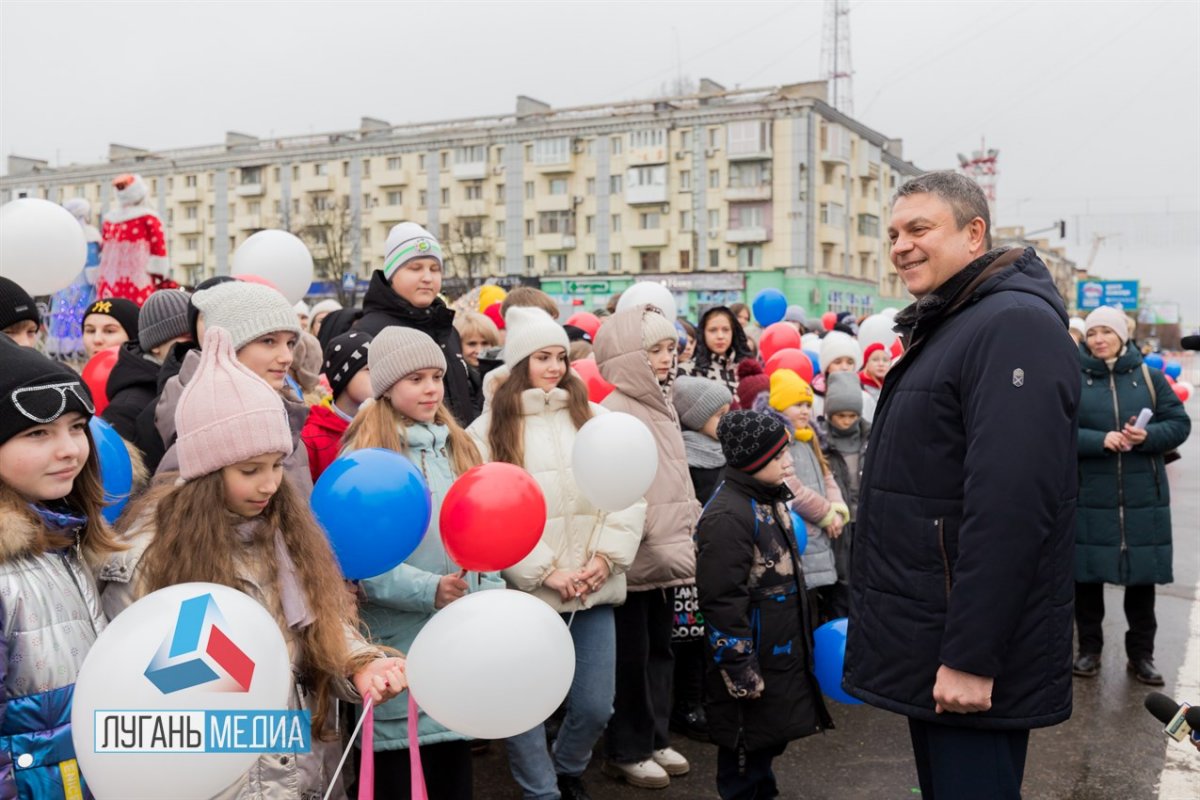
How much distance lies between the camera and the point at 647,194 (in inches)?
2012

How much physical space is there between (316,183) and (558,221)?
A: 1592 cm

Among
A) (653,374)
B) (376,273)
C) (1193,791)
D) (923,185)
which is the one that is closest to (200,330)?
(376,273)

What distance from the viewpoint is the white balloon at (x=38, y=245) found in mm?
5270

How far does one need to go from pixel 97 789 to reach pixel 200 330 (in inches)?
87.5

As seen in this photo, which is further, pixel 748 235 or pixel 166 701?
pixel 748 235

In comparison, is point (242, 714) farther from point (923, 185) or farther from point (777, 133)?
point (777, 133)

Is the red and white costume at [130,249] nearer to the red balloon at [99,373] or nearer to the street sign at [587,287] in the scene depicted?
the red balloon at [99,373]

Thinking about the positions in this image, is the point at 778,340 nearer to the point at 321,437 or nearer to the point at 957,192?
the point at 321,437

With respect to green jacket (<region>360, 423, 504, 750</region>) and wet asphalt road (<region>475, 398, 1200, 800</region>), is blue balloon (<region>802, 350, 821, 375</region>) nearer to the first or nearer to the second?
wet asphalt road (<region>475, 398, 1200, 800</region>)

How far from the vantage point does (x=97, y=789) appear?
6.69 ft

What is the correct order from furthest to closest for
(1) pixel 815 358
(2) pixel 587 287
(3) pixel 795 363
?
(2) pixel 587 287 → (1) pixel 815 358 → (3) pixel 795 363

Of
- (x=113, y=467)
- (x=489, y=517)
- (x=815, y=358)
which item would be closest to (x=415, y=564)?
(x=489, y=517)

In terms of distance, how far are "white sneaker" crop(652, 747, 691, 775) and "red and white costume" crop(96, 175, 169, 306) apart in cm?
430

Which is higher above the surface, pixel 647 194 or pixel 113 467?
pixel 647 194
